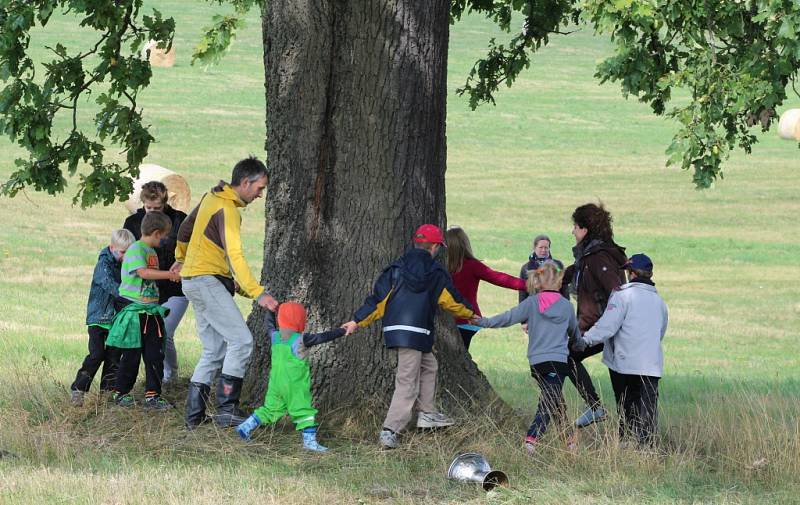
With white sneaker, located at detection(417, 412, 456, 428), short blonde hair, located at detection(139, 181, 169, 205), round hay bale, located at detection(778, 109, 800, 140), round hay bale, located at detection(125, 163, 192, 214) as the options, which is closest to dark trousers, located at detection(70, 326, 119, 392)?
short blonde hair, located at detection(139, 181, 169, 205)

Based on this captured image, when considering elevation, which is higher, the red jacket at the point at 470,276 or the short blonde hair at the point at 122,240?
the short blonde hair at the point at 122,240

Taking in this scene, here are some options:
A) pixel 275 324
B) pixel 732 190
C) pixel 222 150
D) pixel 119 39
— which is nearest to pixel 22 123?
pixel 119 39

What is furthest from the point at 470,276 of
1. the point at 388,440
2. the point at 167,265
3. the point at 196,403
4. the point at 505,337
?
the point at 505,337

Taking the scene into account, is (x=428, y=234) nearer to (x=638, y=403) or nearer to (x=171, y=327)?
(x=638, y=403)

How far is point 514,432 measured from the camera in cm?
876

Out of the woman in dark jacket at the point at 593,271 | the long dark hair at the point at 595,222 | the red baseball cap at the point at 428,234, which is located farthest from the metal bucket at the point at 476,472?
the long dark hair at the point at 595,222

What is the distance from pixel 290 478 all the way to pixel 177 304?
11.3 ft

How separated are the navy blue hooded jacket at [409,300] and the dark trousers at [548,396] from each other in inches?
32.3

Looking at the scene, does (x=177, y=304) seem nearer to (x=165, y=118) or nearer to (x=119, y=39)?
(x=119, y=39)

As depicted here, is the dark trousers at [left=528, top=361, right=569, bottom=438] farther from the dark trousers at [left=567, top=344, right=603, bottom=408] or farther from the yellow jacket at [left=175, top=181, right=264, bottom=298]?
the yellow jacket at [left=175, top=181, right=264, bottom=298]

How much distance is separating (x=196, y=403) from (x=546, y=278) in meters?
2.55

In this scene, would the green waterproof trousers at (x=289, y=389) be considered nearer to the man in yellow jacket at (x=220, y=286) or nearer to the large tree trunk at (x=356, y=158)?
the man in yellow jacket at (x=220, y=286)

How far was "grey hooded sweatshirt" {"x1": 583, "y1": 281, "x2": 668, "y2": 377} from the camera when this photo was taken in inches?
345

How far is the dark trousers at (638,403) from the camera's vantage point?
870 cm
